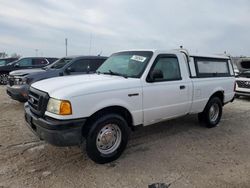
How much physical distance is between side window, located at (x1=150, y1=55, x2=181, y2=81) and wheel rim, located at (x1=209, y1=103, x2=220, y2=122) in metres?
1.77

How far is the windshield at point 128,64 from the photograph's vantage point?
4.41 m

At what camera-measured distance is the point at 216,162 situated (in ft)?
13.2

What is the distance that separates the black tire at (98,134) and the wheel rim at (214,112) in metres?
2.96

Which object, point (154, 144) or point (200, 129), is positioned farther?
point (200, 129)

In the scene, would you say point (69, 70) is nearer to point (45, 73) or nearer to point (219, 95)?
point (45, 73)

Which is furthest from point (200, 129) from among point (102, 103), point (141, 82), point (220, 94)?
point (102, 103)

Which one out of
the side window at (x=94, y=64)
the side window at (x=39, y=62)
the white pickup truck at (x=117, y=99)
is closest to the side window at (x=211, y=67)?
the white pickup truck at (x=117, y=99)

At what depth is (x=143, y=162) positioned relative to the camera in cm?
396

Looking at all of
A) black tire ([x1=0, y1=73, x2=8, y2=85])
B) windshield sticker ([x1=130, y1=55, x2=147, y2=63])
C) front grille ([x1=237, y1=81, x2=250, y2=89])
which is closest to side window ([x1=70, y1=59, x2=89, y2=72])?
windshield sticker ([x1=130, y1=55, x2=147, y2=63])

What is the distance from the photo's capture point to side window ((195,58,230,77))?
5.56 m

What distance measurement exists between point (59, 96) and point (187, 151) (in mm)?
2611

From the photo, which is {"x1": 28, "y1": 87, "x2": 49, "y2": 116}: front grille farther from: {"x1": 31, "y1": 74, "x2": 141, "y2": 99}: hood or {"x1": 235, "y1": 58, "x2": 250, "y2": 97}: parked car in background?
{"x1": 235, "y1": 58, "x2": 250, "y2": 97}: parked car in background

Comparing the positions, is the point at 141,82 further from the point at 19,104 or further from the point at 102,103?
the point at 19,104

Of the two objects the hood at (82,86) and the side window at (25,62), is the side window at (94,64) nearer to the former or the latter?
the hood at (82,86)
